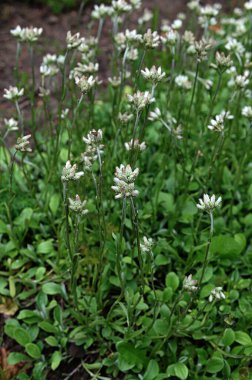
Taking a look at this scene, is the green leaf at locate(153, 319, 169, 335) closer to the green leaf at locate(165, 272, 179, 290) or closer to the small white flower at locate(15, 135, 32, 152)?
the green leaf at locate(165, 272, 179, 290)

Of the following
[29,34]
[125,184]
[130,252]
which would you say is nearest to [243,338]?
[130,252]

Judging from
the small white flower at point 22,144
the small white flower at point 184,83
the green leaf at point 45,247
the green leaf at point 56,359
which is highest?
the small white flower at point 22,144

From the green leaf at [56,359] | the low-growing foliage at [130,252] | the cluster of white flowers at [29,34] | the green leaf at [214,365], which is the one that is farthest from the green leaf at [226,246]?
the cluster of white flowers at [29,34]

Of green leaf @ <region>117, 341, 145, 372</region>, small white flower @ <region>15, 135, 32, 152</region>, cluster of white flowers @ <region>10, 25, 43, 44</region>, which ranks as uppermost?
cluster of white flowers @ <region>10, 25, 43, 44</region>

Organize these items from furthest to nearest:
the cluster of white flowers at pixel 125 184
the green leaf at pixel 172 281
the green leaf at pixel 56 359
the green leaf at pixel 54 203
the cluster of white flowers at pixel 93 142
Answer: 1. the green leaf at pixel 54 203
2. the green leaf at pixel 172 281
3. the green leaf at pixel 56 359
4. the cluster of white flowers at pixel 93 142
5. the cluster of white flowers at pixel 125 184

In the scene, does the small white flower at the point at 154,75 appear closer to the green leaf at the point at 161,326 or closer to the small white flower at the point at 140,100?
the small white flower at the point at 140,100

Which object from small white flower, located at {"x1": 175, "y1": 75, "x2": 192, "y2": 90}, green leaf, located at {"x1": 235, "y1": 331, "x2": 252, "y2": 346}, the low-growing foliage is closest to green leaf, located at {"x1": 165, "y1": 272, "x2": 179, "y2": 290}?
the low-growing foliage

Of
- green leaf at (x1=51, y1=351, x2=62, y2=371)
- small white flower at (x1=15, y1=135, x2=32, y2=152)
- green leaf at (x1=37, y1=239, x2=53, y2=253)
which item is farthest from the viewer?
green leaf at (x1=37, y1=239, x2=53, y2=253)
